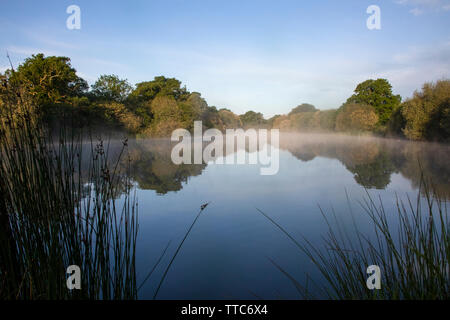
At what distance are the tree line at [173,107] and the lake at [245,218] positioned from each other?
26.3 feet

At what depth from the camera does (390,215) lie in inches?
148

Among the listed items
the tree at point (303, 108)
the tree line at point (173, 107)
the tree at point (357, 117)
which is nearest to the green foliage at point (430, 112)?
the tree line at point (173, 107)

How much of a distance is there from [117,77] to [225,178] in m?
23.5

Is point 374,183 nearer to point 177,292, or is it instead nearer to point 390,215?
point 390,215

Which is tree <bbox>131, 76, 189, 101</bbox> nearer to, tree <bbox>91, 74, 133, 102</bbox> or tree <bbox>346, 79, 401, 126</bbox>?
tree <bbox>91, 74, 133, 102</bbox>

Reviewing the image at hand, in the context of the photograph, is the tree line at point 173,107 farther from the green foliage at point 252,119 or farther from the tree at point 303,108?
the green foliage at point 252,119

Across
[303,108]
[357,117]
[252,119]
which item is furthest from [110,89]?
[252,119]

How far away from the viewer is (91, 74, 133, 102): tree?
2478cm

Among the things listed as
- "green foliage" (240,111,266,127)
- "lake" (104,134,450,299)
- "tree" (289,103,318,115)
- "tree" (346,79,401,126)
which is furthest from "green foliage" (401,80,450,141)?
"green foliage" (240,111,266,127)

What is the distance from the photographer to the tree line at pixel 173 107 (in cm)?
1471

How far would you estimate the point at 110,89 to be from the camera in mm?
25281

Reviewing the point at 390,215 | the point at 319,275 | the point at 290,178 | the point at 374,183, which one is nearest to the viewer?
the point at 319,275
